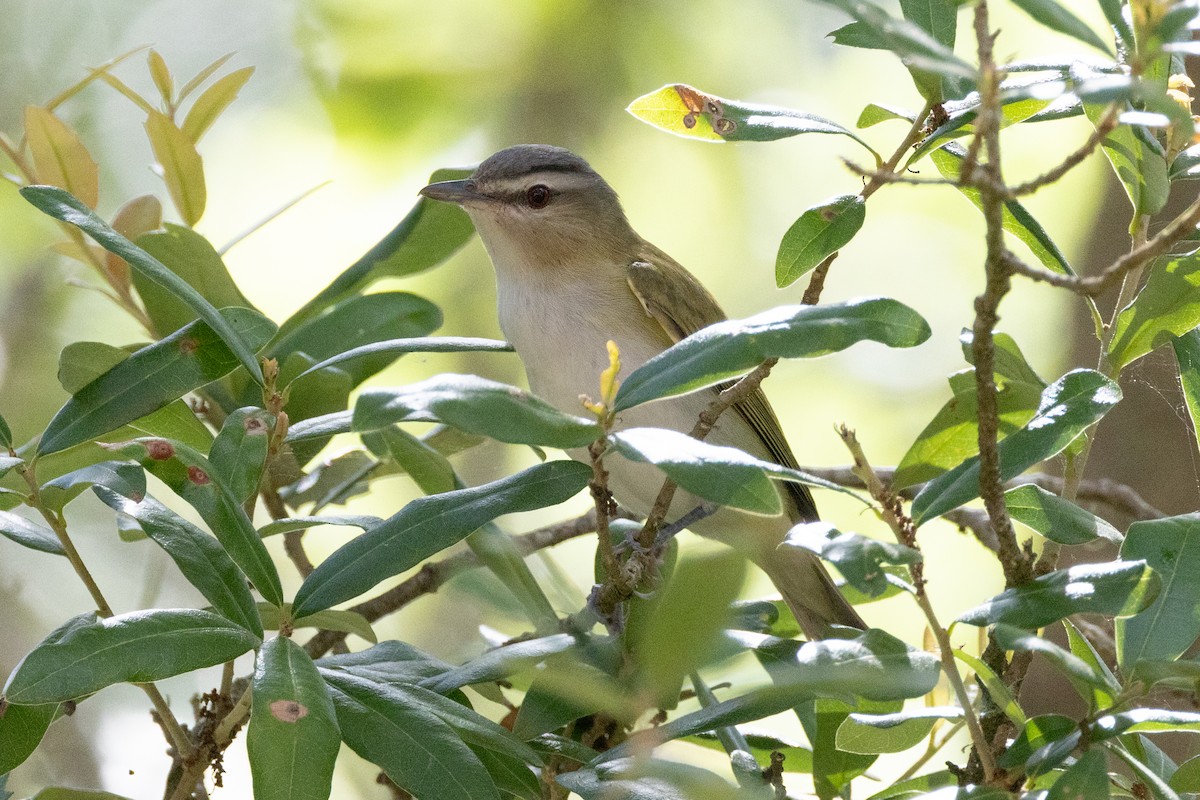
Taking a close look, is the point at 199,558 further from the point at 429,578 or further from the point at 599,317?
the point at 599,317

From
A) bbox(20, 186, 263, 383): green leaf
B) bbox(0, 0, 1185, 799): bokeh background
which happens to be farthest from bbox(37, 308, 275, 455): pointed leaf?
bbox(0, 0, 1185, 799): bokeh background

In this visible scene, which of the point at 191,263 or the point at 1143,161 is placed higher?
the point at 191,263

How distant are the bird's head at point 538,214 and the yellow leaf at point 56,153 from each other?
0.78m

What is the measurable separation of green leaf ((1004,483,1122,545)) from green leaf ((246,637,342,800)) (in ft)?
2.64

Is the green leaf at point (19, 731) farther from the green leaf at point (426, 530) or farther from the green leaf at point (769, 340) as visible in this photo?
the green leaf at point (769, 340)

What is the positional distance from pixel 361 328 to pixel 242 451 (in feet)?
1.79

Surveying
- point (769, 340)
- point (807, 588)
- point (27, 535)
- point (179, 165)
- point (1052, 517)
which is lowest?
point (807, 588)

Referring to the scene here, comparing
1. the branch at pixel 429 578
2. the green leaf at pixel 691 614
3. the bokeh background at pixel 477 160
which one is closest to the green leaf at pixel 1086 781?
the green leaf at pixel 691 614

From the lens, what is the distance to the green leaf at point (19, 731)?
56.7 inches

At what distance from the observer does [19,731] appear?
1.45m

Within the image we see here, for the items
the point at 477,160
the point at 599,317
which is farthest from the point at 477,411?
the point at 477,160

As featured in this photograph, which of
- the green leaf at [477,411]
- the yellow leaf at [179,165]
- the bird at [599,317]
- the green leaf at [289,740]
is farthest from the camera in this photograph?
the bird at [599,317]

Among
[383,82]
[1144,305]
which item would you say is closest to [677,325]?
[1144,305]

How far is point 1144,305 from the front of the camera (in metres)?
1.46
